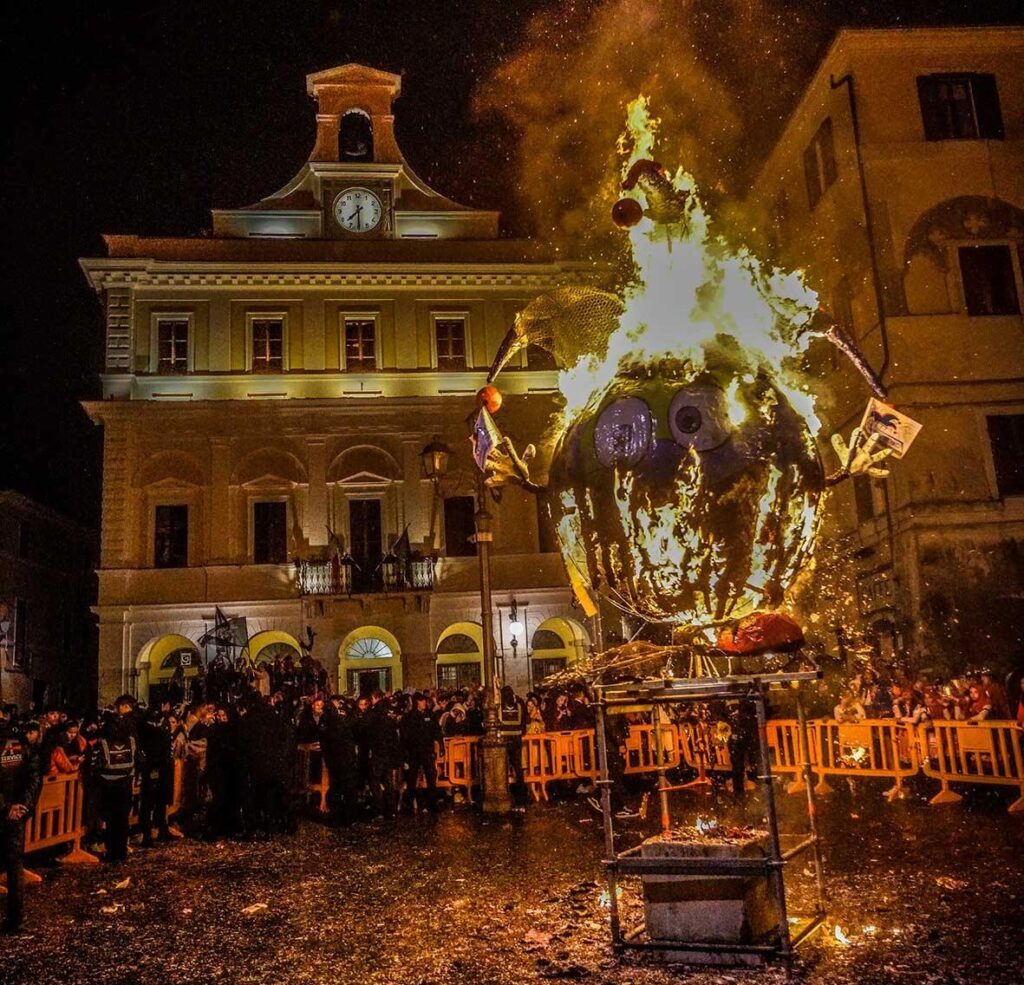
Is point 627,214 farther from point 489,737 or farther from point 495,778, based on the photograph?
point 495,778

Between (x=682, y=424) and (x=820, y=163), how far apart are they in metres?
22.9

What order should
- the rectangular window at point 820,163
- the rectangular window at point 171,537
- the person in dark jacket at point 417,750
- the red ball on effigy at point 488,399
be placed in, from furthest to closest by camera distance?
the rectangular window at point 171,537, the rectangular window at point 820,163, the person in dark jacket at point 417,750, the red ball on effigy at point 488,399

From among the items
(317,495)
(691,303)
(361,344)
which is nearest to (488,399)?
(691,303)

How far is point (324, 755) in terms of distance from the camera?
14516 millimetres

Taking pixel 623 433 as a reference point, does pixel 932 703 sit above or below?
below

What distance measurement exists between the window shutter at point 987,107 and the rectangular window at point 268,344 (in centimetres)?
2035

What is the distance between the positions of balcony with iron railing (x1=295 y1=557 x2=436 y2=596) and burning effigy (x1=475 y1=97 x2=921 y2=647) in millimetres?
20325

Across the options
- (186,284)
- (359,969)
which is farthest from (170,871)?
(186,284)

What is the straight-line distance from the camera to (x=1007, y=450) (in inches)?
909

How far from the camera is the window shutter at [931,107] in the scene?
80.9 feet

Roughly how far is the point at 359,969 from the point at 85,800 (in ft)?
25.6

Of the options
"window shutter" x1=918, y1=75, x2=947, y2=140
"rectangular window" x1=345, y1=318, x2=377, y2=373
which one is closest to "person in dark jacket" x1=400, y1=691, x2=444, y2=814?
"rectangular window" x1=345, y1=318, x2=377, y2=373

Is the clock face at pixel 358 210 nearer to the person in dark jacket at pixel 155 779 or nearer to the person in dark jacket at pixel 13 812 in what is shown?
the person in dark jacket at pixel 155 779

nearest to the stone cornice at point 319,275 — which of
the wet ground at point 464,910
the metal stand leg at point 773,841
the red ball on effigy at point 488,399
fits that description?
the wet ground at point 464,910
